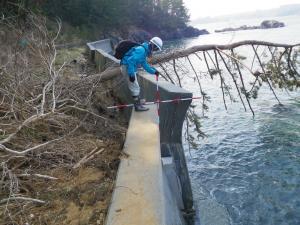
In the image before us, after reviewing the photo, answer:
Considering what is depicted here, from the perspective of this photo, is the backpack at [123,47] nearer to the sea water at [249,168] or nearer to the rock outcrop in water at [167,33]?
the sea water at [249,168]

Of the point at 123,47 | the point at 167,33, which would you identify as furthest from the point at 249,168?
the point at 167,33

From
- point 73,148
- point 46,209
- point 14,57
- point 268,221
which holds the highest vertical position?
point 14,57

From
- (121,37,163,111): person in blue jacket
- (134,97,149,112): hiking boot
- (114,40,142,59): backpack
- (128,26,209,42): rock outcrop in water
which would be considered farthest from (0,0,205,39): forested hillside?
(134,97,149,112): hiking boot

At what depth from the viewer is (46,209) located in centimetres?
434

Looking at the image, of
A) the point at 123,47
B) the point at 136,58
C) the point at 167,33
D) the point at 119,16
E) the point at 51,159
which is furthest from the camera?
the point at 167,33

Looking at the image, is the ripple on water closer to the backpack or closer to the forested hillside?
the backpack

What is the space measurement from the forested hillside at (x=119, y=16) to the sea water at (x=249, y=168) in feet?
27.1

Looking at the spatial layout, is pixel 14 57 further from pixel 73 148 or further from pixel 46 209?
pixel 46 209

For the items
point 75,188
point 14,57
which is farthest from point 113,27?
point 75,188

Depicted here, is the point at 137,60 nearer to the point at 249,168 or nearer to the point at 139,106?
the point at 139,106

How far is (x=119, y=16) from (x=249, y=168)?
52233mm

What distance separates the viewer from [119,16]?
192ft

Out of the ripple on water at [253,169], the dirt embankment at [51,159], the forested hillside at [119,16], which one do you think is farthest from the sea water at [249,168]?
the forested hillside at [119,16]

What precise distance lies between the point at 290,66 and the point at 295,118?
2097 mm
